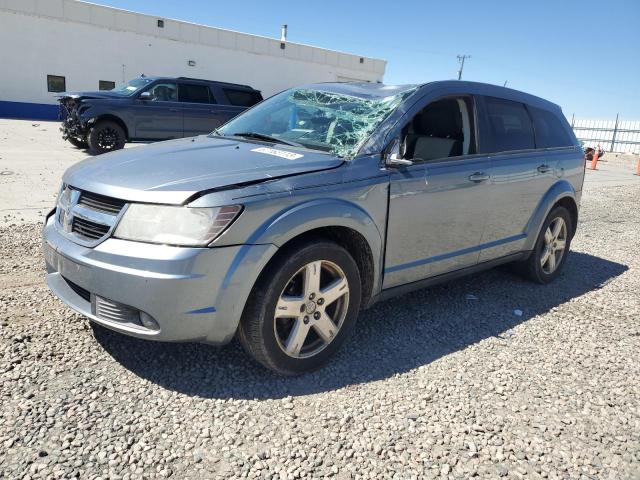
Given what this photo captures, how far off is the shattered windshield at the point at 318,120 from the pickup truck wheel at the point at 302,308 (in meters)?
0.72

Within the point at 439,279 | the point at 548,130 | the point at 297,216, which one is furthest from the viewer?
the point at 548,130

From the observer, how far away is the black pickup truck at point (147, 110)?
453 inches

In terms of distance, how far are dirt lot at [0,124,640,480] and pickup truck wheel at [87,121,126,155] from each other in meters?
8.07

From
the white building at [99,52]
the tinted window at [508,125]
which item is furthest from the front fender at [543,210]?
the white building at [99,52]

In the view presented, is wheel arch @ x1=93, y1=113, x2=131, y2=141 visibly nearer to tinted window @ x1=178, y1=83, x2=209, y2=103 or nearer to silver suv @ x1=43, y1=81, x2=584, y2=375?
tinted window @ x1=178, y1=83, x2=209, y2=103

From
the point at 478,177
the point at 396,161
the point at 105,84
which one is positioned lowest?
the point at 478,177

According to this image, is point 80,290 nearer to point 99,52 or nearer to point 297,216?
point 297,216

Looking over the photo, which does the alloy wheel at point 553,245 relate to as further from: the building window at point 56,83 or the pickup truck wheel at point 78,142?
the building window at point 56,83

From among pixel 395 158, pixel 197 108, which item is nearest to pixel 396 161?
pixel 395 158

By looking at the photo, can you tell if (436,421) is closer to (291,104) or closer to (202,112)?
(291,104)

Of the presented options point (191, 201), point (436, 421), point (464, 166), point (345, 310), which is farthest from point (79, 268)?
point (464, 166)

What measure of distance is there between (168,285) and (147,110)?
10897 millimetres

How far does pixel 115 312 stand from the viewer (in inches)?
103

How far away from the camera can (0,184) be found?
24.4 ft
